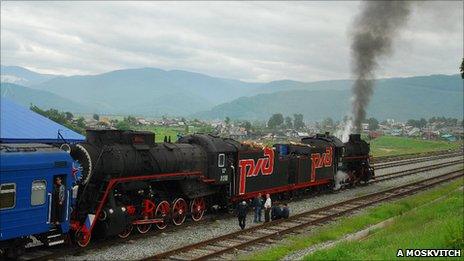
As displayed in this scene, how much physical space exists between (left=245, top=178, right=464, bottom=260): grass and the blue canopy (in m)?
13.9

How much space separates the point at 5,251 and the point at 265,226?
404 inches

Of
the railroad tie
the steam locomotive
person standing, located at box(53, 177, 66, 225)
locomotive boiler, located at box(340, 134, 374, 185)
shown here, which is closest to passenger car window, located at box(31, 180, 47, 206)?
person standing, located at box(53, 177, 66, 225)

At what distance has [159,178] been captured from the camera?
18391 millimetres

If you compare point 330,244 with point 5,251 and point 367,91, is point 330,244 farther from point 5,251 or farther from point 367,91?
point 367,91

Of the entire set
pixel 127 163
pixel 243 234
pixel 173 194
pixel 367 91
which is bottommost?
pixel 243 234

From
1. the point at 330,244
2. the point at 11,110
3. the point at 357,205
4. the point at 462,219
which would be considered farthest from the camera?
the point at 11,110

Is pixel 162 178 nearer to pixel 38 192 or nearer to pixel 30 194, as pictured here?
pixel 38 192

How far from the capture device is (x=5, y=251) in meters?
13.5

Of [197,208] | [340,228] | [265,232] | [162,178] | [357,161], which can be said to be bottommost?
[265,232]

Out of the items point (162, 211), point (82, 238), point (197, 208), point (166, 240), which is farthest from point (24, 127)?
point (166, 240)

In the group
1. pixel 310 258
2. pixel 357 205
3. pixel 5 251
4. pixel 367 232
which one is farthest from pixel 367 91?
pixel 5 251

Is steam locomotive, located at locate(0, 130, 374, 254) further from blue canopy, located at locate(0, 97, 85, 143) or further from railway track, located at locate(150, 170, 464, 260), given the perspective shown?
blue canopy, located at locate(0, 97, 85, 143)

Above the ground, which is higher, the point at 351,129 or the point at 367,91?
the point at 367,91

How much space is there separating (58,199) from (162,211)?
4954 mm
